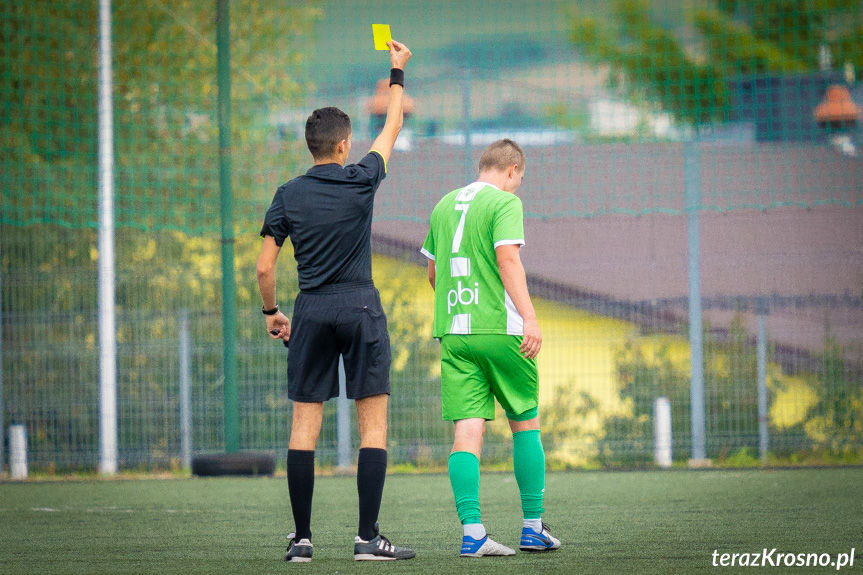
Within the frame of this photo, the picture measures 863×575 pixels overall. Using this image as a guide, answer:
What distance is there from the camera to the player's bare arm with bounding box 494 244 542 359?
13.1 feet

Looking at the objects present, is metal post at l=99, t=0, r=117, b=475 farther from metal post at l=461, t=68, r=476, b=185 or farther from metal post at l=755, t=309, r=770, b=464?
metal post at l=755, t=309, r=770, b=464

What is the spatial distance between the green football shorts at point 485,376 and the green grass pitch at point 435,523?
1.87 ft

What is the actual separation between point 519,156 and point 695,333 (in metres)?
4.94

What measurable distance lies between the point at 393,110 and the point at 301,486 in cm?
152

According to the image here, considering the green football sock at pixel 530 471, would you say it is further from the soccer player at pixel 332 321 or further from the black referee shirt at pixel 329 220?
the black referee shirt at pixel 329 220

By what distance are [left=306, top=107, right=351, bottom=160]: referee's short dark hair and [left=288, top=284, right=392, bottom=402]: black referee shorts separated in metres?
0.55

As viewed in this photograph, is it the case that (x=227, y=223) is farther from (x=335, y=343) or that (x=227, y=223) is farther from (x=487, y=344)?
(x=487, y=344)

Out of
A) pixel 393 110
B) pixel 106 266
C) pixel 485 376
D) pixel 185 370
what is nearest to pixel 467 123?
pixel 185 370

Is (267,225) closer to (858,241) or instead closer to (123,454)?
(123,454)

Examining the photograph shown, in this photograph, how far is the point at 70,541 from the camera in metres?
4.69

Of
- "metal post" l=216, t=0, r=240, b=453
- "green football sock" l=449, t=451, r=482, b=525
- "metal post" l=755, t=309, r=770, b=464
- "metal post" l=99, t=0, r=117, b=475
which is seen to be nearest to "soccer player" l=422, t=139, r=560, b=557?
"green football sock" l=449, t=451, r=482, b=525

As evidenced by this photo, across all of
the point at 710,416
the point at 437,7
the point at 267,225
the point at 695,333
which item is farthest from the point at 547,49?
the point at 267,225

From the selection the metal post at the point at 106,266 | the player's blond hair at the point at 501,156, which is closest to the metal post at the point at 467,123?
the metal post at the point at 106,266

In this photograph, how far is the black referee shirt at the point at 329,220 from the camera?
3990 mm
